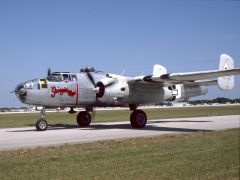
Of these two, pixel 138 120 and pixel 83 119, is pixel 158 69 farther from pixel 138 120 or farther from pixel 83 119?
pixel 83 119

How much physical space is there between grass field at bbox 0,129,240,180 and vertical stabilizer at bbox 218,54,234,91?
12.7 m

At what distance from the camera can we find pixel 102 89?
21125mm

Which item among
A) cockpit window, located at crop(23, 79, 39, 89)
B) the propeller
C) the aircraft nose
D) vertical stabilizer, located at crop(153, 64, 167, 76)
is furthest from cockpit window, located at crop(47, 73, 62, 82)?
vertical stabilizer, located at crop(153, 64, 167, 76)

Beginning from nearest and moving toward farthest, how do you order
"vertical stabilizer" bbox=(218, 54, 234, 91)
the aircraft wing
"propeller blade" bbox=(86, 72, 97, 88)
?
the aircraft wing, "propeller blade" bbox=(86, 72, 97, 88), "vertical stabilizer" bbox=(218, 54, 234, 91)

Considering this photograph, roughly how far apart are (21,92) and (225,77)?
519 inches

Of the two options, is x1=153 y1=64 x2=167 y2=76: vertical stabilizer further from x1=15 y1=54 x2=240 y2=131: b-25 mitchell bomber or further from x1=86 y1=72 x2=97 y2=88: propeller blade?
x1=86 y1=72 x2=97 y2=88: propeller blade

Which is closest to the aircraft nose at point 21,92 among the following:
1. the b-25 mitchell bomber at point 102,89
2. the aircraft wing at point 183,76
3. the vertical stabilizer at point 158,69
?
the b-25 mitchell bomber at point 102,89

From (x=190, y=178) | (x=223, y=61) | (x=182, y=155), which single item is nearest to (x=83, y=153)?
(x=182, y=155)

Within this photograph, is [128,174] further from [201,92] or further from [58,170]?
[201,92]

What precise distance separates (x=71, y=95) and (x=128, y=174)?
13747 mm

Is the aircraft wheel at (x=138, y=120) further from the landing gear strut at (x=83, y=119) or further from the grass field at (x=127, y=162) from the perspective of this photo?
the grass field at (x=127, y=162)

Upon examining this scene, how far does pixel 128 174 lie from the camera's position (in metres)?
7.54

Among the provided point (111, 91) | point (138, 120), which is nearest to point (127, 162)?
point (111, 91)

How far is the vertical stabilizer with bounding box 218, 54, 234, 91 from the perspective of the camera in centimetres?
2367
